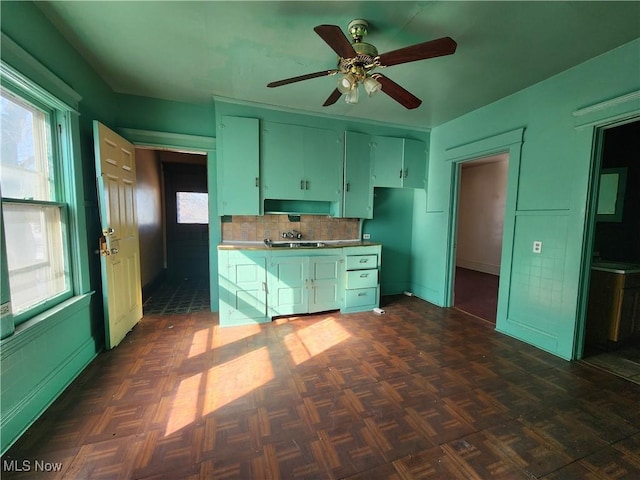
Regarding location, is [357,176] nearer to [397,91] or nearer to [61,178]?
[397,91]

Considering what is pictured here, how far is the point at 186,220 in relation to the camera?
5.66 metres

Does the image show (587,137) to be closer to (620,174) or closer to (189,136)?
(620,174)

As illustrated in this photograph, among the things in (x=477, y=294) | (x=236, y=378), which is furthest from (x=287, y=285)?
(x=477, y=294)

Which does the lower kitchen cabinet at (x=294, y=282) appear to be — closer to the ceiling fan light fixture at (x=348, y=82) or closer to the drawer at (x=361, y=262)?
the drawer at (x=361, y=262)

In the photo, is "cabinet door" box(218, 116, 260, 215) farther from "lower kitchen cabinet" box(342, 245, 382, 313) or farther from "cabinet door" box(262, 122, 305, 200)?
"lower kitchen cabinet" box(342, 245, 382, 313)

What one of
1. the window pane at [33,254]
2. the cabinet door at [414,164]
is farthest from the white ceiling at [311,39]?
the window pane at [33,254]

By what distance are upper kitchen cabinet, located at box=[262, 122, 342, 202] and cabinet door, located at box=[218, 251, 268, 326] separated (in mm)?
869

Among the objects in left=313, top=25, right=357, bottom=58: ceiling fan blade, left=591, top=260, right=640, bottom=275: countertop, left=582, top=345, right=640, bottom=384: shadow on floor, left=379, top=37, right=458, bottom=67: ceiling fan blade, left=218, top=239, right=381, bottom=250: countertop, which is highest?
left=313, top=25, right=357, bottom=58: ceiling fan blade

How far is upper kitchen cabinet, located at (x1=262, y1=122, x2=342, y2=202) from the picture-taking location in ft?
10.9

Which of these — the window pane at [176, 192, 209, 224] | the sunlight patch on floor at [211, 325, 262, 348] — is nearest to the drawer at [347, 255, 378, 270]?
the sunlight patch on floor at [211, 325, 262, 348]

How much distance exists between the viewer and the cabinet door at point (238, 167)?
3.15m

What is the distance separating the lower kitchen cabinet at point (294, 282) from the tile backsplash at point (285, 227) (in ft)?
1.79

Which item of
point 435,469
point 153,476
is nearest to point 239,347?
point 153,476

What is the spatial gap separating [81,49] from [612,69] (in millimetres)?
4290
